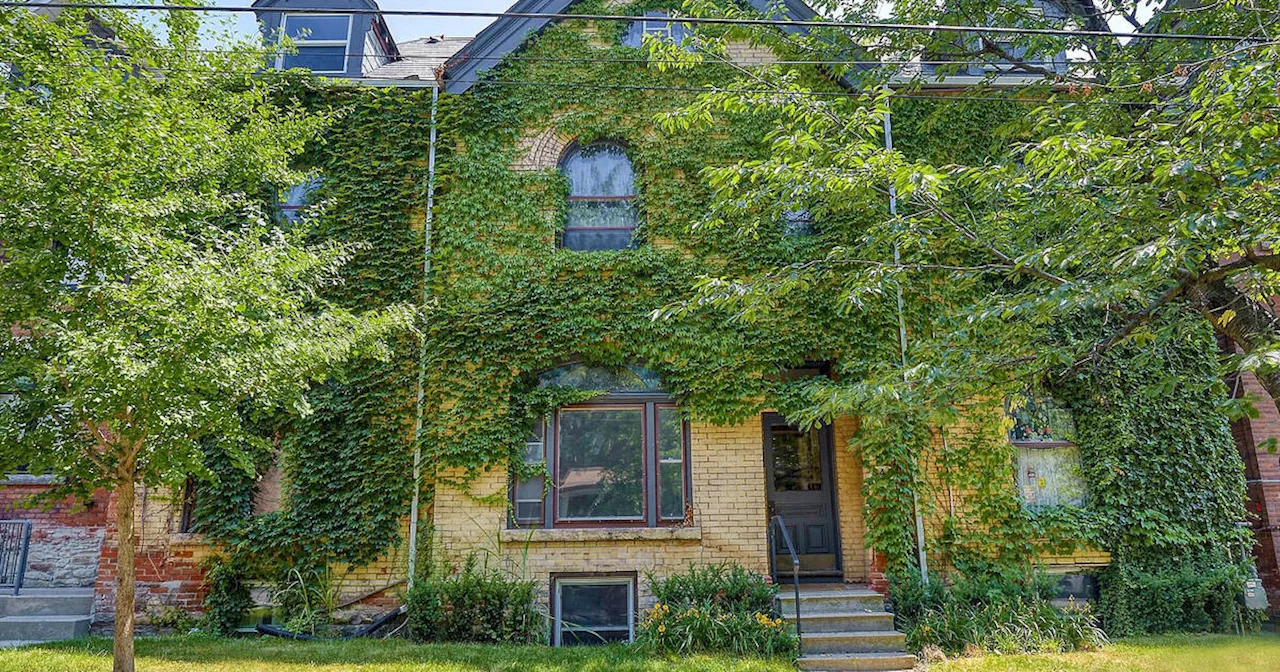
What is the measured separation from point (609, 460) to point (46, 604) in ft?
24.4

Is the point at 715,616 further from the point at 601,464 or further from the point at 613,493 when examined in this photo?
the point at 601,464

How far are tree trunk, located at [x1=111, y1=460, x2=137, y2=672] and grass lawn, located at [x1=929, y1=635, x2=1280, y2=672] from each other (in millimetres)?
7434


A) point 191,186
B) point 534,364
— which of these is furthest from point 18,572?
point 534,364

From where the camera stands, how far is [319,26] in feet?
39.8

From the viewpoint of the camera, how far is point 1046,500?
10.3 metres

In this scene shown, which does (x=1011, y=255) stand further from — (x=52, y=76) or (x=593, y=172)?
(x=52, y=76)

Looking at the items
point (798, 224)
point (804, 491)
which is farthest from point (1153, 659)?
point (798, 224)

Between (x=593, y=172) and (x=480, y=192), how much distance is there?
1714mm

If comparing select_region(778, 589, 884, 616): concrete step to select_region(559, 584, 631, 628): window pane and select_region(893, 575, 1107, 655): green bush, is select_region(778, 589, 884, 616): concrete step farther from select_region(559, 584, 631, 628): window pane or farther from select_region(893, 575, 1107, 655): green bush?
select_region(559, 584, 631, 628): window pane

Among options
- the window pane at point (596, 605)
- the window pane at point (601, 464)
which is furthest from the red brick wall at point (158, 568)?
the window pane at point (601, 464)

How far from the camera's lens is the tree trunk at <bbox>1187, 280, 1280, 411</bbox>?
20.4 feet

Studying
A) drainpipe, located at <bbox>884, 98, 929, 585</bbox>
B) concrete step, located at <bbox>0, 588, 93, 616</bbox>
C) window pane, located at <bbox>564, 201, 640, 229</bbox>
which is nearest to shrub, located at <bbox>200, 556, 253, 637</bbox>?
concrete step, located at <bbox>0, 588, 93, 616</bbox>

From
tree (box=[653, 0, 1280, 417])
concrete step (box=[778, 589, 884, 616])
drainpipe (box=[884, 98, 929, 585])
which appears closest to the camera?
tree (box=[653, 0, 1280, 417])

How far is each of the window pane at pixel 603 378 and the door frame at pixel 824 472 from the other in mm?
1687
